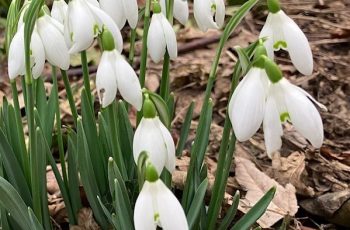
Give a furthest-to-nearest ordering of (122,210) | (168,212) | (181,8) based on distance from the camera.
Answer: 1. (181,8)
2. (122,210)
3. (168,212)

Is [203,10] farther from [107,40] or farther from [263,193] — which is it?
[263,193]

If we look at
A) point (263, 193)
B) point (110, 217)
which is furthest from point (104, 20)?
point (263, 193)

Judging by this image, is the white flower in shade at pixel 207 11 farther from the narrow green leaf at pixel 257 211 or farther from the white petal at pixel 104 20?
the narrow green leaf at pixel 257 211

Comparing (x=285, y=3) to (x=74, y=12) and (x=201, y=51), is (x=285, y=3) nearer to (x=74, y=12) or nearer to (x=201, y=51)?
(x=201, y=51)

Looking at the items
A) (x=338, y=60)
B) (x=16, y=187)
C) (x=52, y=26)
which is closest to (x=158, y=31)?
(x=52, y=26)

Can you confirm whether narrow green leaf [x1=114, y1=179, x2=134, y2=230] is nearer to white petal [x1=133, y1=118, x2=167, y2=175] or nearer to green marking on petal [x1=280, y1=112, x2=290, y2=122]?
white petal [x1=133, y1=118, x2=167, y2=175]

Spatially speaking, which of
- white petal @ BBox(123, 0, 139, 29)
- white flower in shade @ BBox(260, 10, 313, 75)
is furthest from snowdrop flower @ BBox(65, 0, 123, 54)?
white flower in shade @ BBox(260, 10, 313, 75)
